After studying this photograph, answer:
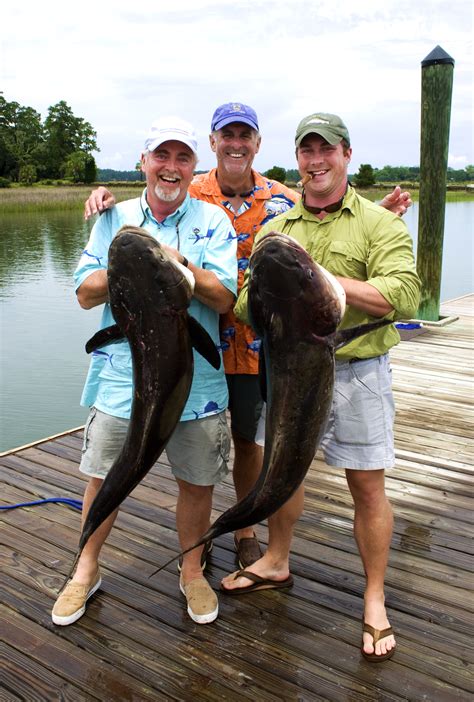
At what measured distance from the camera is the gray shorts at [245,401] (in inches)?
133

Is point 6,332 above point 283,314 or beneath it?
beneath

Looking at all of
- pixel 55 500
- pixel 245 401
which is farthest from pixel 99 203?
pixel 55 500

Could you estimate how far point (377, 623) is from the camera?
2.94 meters

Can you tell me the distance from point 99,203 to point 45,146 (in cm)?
8320

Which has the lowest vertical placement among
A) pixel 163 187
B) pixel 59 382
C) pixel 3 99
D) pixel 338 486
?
pixel 59 382

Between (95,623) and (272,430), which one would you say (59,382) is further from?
(272,430)

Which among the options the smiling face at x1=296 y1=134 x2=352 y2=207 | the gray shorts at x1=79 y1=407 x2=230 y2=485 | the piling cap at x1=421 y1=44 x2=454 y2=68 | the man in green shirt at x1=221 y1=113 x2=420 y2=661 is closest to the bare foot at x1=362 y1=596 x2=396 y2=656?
the man in green shirt at x1=221 y1=113 x2=420 y2=661

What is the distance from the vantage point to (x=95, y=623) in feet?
10.2

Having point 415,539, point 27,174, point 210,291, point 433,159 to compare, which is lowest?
point 415,539

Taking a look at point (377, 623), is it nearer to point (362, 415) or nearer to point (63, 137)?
point (362, 415)

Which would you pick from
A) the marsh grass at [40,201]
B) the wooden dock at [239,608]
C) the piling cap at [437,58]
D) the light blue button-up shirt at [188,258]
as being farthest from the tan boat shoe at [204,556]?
the marsh grass at [40,201]

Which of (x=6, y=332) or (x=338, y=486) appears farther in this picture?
(x=6, y=332)

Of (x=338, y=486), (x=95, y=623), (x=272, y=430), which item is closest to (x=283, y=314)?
(x=272, y=430)

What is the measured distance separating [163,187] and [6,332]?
1093 cm
